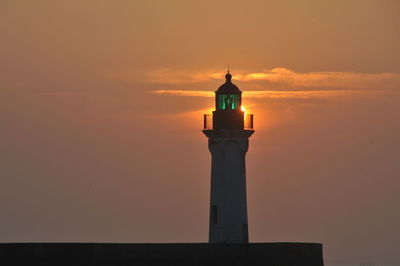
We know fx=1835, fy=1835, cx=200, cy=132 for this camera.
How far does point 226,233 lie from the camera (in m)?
51.6

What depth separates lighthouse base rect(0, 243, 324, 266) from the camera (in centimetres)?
4216

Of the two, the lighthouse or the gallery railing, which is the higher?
the gallery railing

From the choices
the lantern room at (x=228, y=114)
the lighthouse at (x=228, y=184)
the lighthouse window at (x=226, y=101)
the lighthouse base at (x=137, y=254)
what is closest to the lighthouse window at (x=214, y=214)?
the lighthouse at (x=228, y=184)

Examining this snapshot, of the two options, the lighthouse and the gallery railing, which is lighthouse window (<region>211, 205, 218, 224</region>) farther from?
the gallery railing

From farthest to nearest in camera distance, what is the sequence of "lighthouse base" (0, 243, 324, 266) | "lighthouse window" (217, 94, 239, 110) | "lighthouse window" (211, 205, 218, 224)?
"lighthouse window" (217, 94, 239, 110) → "lighthouse window" (211, 205, 218, 224) → "lighthouse base" (0, 243, 324, 266)

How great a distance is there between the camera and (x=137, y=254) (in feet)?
140

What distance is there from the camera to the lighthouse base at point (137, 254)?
138 ft

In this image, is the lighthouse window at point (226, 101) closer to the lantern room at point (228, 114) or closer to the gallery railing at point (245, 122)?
the lantern room at point (228, 114)

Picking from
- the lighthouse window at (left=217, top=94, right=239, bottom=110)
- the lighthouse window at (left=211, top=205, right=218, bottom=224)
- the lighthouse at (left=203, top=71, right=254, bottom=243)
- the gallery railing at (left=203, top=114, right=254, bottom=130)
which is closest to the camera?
the lighthouse at (left=203, top=71, right=254, bottom=243)

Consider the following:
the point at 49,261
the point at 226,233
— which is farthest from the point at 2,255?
the point at 226,233

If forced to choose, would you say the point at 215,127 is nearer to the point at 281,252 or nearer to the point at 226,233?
the point at 226,233

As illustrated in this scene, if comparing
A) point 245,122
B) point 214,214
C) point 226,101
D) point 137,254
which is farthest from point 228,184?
point 137,254

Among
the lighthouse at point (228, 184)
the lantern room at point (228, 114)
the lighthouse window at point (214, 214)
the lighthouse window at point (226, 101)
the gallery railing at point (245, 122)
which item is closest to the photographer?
the lighthouse at point (228, 184)

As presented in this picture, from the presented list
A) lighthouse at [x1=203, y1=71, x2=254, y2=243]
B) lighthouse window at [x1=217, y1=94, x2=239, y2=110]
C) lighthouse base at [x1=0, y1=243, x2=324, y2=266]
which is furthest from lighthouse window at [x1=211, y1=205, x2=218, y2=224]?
lighthouse base at [x1=0, y1=243, x2=324, y2=266]
